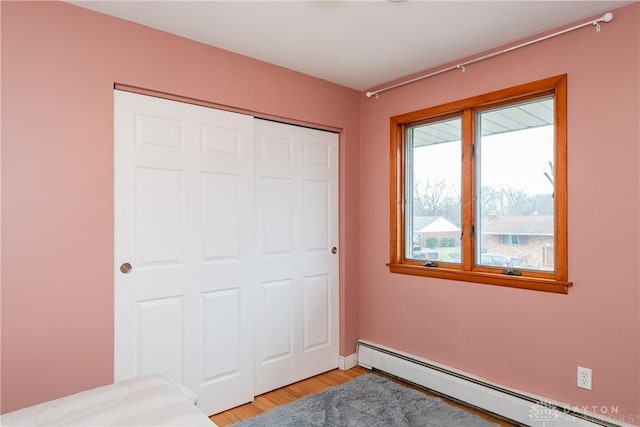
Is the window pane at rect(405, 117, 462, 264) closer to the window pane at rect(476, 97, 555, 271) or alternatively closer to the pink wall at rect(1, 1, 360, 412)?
the window pane at rect(476, 97, 555, 271)

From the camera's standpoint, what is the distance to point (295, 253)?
3.07 m

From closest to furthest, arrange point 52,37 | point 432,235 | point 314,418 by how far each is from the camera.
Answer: point 52,37 < point 314,418 < point 432,235

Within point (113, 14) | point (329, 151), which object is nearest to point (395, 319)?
point (329, 151)

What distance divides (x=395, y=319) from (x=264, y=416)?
4.19 feet

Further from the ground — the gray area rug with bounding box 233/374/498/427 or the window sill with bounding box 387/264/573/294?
the window sill with bounding box 387/264/573/294

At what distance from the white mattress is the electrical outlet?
2.06 m

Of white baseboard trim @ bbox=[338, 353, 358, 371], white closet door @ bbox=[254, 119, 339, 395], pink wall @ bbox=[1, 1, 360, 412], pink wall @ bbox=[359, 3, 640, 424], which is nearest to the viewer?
pink wall @ bbox=[1, 1, 360, 412]

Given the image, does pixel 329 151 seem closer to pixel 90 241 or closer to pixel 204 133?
pixel 204 133

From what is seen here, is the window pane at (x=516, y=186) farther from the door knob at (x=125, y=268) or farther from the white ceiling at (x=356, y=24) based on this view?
the door knob at (x=125, y=268)

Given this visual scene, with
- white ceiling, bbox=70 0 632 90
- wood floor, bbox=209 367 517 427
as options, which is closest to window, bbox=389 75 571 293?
white ceiling, bbox=70 0 632 90

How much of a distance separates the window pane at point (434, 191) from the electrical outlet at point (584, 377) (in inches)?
38.6

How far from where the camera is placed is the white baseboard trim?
3.34 metres

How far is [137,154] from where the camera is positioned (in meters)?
2.27

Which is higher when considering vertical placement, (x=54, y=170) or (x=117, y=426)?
(x=54, y=170)
